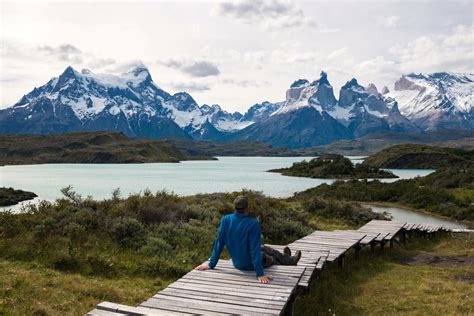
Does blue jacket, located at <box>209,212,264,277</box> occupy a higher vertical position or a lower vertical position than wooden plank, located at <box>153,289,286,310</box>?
higher

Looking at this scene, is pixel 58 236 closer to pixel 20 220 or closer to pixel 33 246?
pixel 33 246

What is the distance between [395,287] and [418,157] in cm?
16965

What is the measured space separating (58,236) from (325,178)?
Result: 105m

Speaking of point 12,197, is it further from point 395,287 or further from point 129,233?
point 395,287

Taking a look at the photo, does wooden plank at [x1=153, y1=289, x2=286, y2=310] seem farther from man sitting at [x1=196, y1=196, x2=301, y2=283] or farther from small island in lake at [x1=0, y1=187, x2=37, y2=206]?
small island in lake at [x1=0, y1=187, x2=37, y2=206]

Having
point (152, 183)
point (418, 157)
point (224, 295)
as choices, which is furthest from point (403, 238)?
point (418, 157)

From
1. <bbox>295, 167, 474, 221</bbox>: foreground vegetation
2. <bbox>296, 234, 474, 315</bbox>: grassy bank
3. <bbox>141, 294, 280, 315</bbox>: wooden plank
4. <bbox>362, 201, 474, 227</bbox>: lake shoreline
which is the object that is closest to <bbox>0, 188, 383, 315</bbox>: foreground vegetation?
<bbox>141, 294, 280, 315</bbox>: wooden plank

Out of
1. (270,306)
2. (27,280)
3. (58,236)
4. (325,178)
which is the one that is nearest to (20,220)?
(58,236)

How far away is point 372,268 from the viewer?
1756 centimetres

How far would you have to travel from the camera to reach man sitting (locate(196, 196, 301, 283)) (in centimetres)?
967

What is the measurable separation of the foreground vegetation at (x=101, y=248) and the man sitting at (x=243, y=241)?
3772mm

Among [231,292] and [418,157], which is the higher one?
[231,292]

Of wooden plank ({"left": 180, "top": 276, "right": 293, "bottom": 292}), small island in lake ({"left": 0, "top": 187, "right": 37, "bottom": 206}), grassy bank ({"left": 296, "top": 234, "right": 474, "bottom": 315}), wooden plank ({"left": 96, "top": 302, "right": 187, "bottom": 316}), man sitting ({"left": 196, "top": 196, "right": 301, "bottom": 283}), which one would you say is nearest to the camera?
wooden plank ({"left": 96, "top": 302, "right": 187, "bottom": 316})

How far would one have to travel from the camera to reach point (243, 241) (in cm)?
999
